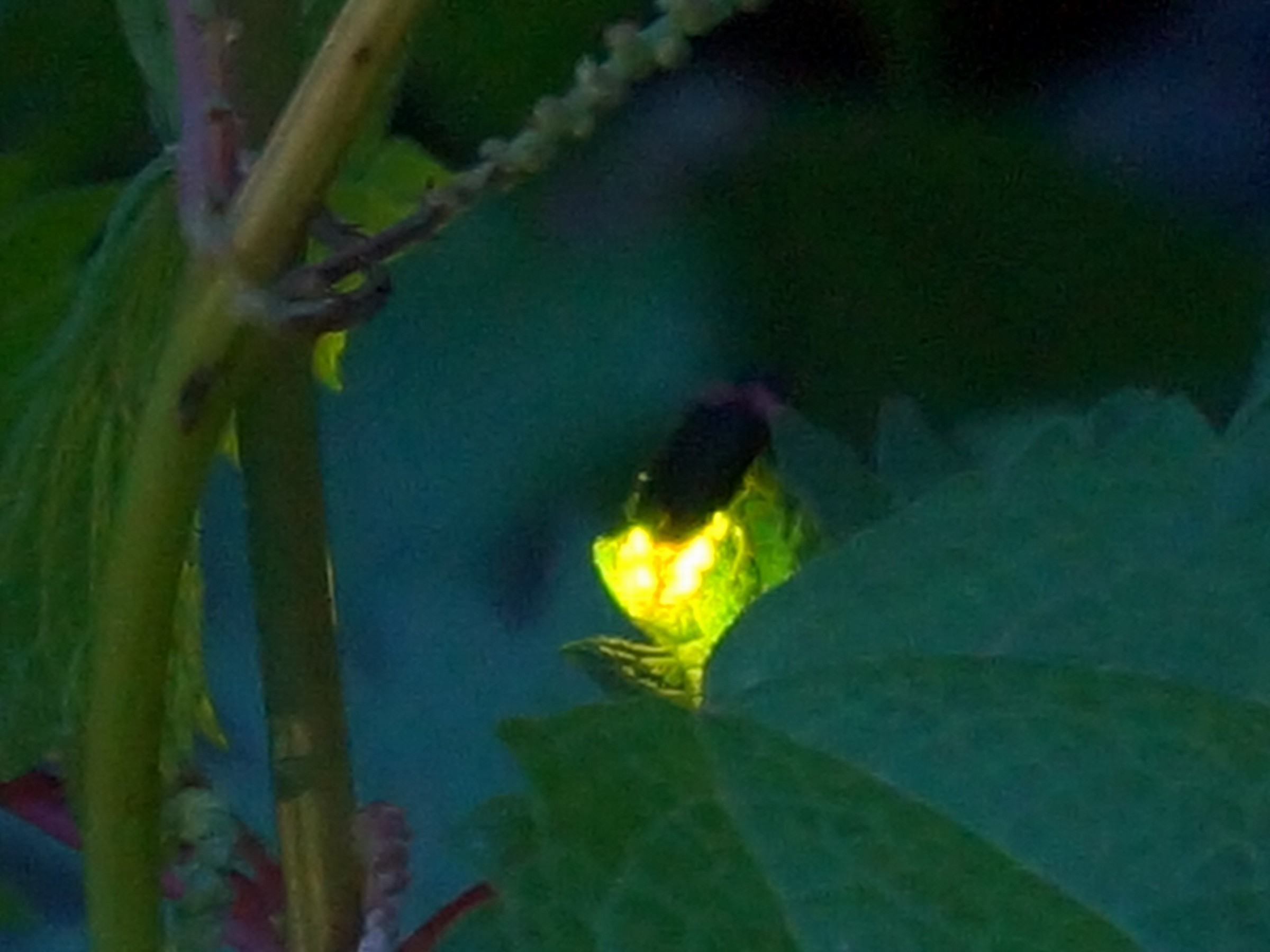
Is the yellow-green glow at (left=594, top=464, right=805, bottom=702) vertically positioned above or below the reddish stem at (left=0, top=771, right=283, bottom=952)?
above

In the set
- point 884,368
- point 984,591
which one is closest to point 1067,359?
point 884,368

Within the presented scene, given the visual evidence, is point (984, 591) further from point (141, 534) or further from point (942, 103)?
point (942, 103)

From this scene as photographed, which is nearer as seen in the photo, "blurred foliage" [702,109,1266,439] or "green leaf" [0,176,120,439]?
"green leaf" [0,176,120,439]

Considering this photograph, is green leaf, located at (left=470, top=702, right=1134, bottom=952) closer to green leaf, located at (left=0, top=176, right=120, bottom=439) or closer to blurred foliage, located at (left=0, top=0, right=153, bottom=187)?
green leaf, located at (left=0, top=176, right=120, bottom=439)

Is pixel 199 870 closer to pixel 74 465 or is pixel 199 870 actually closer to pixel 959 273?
pixel 74 465

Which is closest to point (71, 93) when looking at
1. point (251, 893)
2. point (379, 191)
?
point (379, 191)

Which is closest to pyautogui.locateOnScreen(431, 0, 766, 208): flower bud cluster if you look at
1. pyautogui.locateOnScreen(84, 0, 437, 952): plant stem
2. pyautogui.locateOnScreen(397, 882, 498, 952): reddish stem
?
pyautogui.locateOnScreen(84, 0, 437, 952): plant stem
